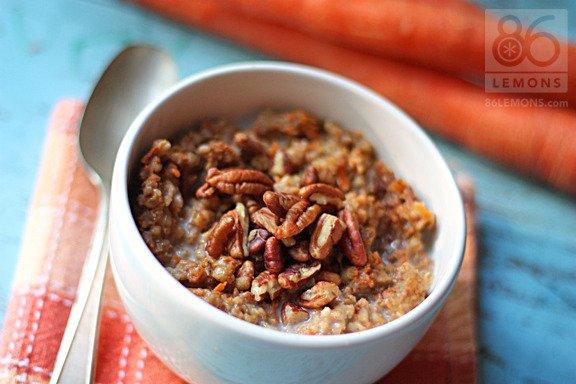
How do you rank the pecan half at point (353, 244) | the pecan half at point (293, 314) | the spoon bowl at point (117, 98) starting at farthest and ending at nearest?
the spoon bowl at point (117, 98) < the pecan half at point (353, 244) < the pecan half at point (293, 314)

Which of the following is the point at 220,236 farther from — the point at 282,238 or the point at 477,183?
the point at 477,183

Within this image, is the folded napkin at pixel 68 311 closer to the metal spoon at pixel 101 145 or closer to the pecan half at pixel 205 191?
the metal spoon at pixel 101 145

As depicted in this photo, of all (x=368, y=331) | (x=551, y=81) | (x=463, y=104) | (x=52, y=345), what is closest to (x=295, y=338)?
(x=368, y=331)

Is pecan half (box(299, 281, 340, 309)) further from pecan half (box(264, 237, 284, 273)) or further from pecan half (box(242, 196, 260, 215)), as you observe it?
pecan half (box(242, 196, 260, 215))

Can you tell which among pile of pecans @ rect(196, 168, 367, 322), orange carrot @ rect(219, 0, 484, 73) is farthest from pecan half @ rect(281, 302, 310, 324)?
orange carrot @ rect(219, 0, 484, 73)

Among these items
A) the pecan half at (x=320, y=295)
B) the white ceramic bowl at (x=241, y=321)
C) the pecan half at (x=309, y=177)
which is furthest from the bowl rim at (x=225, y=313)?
the pecan half at (x=309, y=177)

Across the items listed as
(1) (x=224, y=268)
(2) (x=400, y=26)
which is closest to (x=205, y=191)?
(1) (x=224, y=268)
